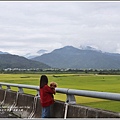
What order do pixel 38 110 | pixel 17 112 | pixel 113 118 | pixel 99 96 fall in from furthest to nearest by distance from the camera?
pixel 17 112
pixel 38 110
pixel 99 96
pixel 113 118

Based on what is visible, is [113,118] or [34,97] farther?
[34,97]

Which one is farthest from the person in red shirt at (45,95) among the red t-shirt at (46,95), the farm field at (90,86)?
the farm field at (90,86)

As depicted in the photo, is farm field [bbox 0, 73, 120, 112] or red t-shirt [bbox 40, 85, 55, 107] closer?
red t-shirt [bbox 40, 85, 55, 107]

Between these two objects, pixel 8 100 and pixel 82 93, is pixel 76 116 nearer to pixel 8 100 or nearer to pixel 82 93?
pixel 82 93

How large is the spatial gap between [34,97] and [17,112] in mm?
1438

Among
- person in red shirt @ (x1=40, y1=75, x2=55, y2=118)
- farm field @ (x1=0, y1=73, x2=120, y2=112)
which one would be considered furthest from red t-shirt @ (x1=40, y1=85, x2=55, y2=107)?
farm field @ (x1=0, y1=73, x2=120, y2=112)

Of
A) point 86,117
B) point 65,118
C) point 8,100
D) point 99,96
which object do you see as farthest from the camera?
point 8,100

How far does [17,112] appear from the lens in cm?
1186

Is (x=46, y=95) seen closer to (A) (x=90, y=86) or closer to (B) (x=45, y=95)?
(B) (x=45, y=95)

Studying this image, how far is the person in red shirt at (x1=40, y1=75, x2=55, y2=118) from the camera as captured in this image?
27.0ft

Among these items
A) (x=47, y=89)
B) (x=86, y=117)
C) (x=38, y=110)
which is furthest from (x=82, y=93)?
(x=38, y=110)

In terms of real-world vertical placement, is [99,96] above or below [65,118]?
above

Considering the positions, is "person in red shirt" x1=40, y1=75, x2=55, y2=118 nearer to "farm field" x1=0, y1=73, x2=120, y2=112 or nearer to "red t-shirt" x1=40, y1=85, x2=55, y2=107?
"red t-shirt" x1=40, y1=85, x2=55, y2=107

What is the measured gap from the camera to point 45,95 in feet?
27.0
